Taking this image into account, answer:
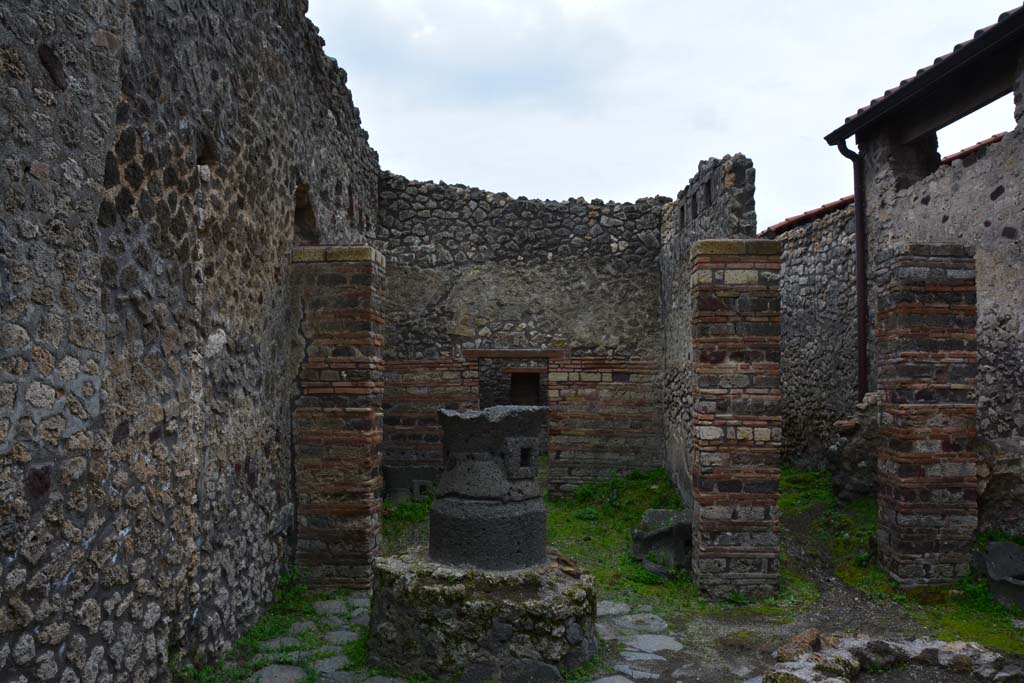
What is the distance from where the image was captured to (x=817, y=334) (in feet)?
38.0

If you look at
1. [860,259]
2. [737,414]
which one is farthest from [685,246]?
[737,414]

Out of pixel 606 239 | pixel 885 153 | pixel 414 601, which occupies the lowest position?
pixel 414 601

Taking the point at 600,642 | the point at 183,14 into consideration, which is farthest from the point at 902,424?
the point at 183,14

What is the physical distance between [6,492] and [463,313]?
761 centimetres

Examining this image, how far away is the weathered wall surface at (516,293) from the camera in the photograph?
1033 cm

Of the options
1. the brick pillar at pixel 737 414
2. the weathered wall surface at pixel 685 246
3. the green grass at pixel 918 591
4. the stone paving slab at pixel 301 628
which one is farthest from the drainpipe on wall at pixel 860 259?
the stone paving slab at pixel 301 628

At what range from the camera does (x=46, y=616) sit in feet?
10.5

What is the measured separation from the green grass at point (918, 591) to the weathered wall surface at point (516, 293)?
2795 mm

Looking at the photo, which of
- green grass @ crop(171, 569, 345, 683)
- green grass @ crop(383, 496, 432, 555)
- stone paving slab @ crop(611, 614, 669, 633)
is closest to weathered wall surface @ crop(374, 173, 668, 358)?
green grass @ crop(383, 496, 432, 555)

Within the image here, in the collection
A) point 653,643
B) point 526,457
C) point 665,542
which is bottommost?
point 653,643

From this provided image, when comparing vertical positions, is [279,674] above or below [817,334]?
below

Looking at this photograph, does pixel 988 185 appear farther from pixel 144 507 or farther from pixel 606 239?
pixel 144 507

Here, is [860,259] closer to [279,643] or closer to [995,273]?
[995,273]

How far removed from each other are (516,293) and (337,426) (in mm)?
4392
